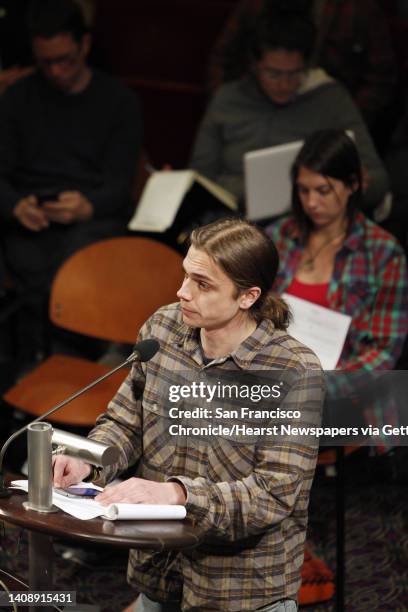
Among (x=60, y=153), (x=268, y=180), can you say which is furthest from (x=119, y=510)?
(x=60, y=153)

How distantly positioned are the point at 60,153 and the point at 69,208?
1.05 feet

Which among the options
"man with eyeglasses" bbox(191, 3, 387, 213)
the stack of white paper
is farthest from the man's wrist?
"man with eyeglasses" bbox(191, 3, 387, 213)

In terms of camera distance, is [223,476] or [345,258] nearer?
[223,476]

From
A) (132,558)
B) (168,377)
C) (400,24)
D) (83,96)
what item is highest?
(400,24)

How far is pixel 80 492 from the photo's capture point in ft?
6.93

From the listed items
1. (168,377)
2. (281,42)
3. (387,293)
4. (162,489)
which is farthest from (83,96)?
(162,489)

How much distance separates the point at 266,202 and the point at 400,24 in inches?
64.5

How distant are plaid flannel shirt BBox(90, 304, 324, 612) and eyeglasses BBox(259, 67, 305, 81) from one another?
2033 mm

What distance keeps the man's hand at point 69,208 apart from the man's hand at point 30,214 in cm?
3

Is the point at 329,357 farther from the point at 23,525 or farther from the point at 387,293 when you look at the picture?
the point at 23,525

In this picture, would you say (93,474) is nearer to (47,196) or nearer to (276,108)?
(47,196)

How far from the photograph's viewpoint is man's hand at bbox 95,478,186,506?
200cm

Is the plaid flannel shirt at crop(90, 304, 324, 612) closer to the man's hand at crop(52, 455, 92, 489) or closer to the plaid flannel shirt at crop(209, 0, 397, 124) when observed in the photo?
the man's hand at crop(52, 455, 92, 489)

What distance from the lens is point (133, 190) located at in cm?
Result: 470
